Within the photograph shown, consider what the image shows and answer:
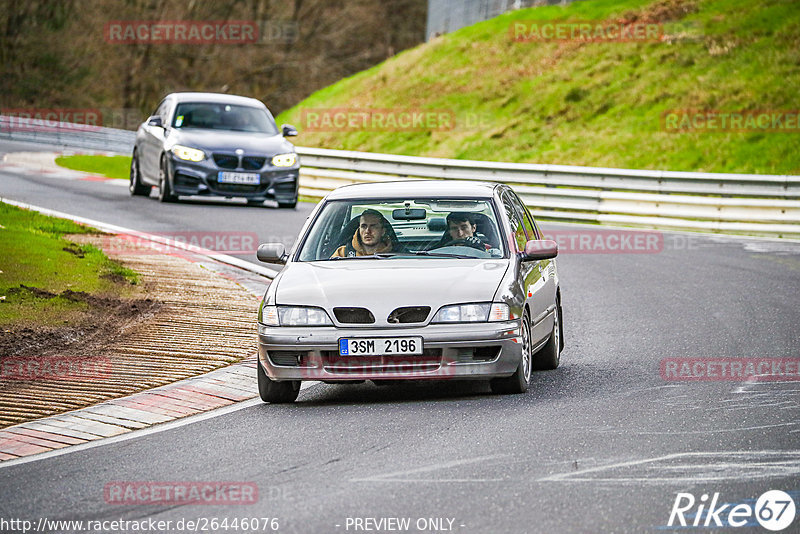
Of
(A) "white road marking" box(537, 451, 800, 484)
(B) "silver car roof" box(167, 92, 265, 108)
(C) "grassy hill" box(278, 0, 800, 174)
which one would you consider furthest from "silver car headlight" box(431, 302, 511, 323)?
(C) "grassy hill" box(278, 0, 800, 174)

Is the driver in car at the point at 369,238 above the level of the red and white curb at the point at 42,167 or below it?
above

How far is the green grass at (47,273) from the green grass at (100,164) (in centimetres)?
1425

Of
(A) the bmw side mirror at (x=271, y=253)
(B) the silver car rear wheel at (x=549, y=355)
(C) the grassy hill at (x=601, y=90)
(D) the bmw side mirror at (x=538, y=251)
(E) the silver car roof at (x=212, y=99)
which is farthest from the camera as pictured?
(C) the grassy hill at (x=601, y=90)

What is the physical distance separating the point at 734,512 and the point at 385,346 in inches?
122

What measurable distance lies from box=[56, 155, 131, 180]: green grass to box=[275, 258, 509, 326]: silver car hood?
2157 cm

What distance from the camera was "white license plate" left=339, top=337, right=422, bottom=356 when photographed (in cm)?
841

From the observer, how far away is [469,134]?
35625 millimetres

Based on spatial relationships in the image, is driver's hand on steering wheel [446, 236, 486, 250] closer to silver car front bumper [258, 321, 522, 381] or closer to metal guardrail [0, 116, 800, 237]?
silver car front bumper [258, 321, 522, 381]

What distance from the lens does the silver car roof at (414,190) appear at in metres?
9.78

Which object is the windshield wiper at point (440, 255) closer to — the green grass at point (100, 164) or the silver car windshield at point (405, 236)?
the silver car windshield at point (405, 236)

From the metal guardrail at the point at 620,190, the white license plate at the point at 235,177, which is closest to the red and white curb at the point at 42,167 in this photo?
the metal guardrail at the point at 620,190

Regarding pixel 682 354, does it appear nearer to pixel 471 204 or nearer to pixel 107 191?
pixel 471 204

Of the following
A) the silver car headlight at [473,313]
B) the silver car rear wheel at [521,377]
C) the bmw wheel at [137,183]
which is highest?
the silver car headlight at [473,313]

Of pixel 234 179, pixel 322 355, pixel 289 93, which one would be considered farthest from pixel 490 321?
pixel 289 93
